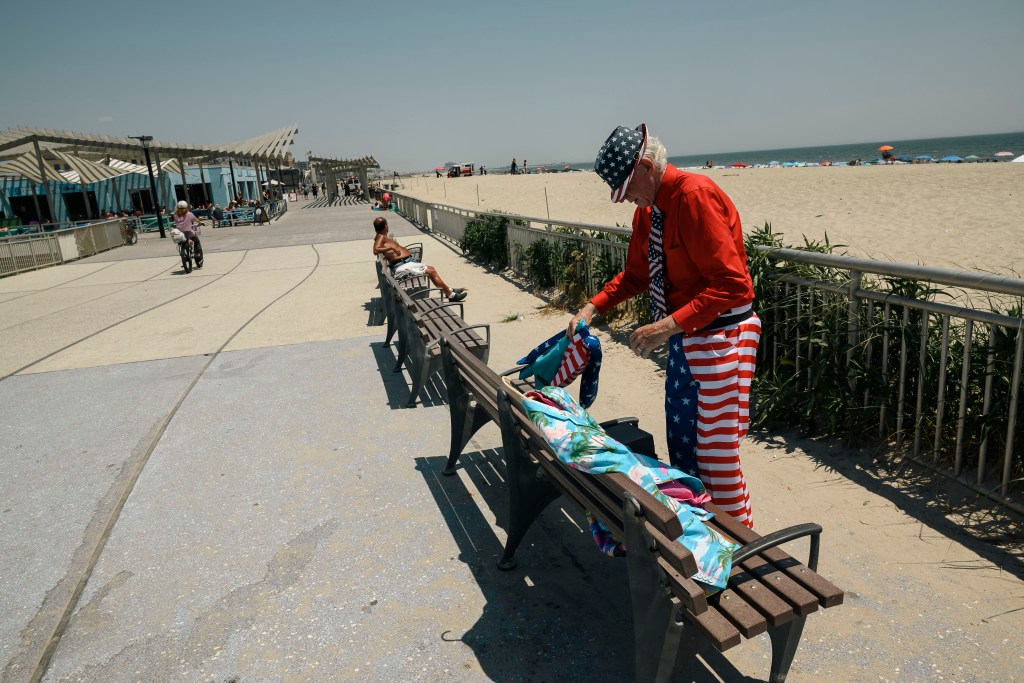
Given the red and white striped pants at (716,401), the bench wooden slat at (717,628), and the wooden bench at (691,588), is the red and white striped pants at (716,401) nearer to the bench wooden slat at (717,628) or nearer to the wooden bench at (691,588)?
the wooden bench at (691,588)

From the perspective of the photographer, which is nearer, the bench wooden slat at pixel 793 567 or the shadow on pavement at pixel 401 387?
the bench wooden slat at pixel 793 567

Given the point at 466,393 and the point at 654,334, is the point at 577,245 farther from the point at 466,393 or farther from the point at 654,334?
the point at 654,334

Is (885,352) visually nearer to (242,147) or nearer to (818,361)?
(818,361)

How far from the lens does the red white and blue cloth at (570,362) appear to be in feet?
9.29

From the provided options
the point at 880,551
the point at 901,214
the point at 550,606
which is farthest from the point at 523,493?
the point at 901,214

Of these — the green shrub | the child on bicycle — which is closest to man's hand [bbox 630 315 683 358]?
the green shrub

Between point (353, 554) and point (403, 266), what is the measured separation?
5291 millimetres

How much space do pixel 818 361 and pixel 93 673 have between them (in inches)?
154

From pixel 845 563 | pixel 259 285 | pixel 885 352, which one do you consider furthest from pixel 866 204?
pixel 845 563

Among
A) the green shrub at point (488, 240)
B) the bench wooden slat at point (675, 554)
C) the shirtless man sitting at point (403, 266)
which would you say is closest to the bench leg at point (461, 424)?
the bench wooden slat at point (675, 554)

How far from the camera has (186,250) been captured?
14820 millimetres

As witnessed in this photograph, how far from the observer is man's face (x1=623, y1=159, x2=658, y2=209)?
2.41 meters

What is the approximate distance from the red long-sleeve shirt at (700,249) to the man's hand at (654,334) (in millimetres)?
29

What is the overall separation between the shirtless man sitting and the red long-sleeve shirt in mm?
5067
